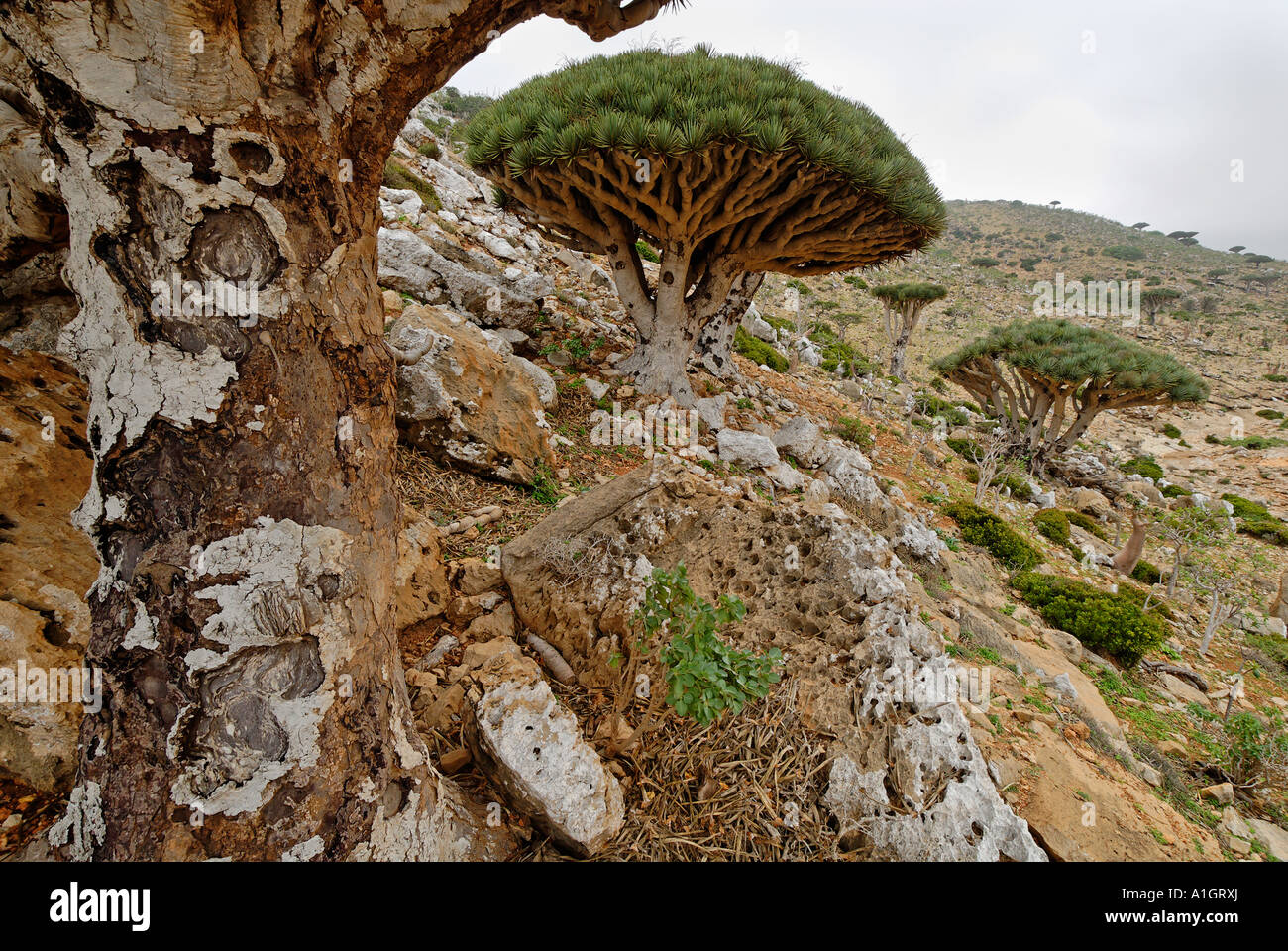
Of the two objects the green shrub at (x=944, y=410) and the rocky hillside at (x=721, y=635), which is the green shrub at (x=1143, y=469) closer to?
the green shrub at (x=944, y=410)

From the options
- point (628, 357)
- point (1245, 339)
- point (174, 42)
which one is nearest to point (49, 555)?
point (174, 42)

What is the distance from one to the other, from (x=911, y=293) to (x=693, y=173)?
42.7 ft

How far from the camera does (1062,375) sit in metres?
13.8

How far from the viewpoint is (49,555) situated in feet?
6.66

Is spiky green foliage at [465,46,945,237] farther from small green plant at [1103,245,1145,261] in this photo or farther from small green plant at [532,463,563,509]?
small green plant at [1103,245,1145,261]

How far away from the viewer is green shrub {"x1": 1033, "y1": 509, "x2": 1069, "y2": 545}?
9.32 m

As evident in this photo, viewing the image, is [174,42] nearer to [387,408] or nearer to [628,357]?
[387,408]

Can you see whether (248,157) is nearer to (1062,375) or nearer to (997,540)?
(997,540)

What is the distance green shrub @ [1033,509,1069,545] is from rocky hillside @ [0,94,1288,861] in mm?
822

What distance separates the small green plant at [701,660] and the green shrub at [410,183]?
9.29 m

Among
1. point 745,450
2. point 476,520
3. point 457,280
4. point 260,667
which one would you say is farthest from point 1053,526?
point 260,667

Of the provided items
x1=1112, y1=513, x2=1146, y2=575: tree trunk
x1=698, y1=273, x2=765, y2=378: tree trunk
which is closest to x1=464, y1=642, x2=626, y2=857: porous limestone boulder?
x1=698, y1=273, x2=765, y2=378: tree trunk

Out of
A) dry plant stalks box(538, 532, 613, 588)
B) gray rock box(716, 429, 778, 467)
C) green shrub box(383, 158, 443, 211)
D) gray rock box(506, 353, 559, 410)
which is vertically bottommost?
dry plant stalks box(538, 532, 613, 588)
